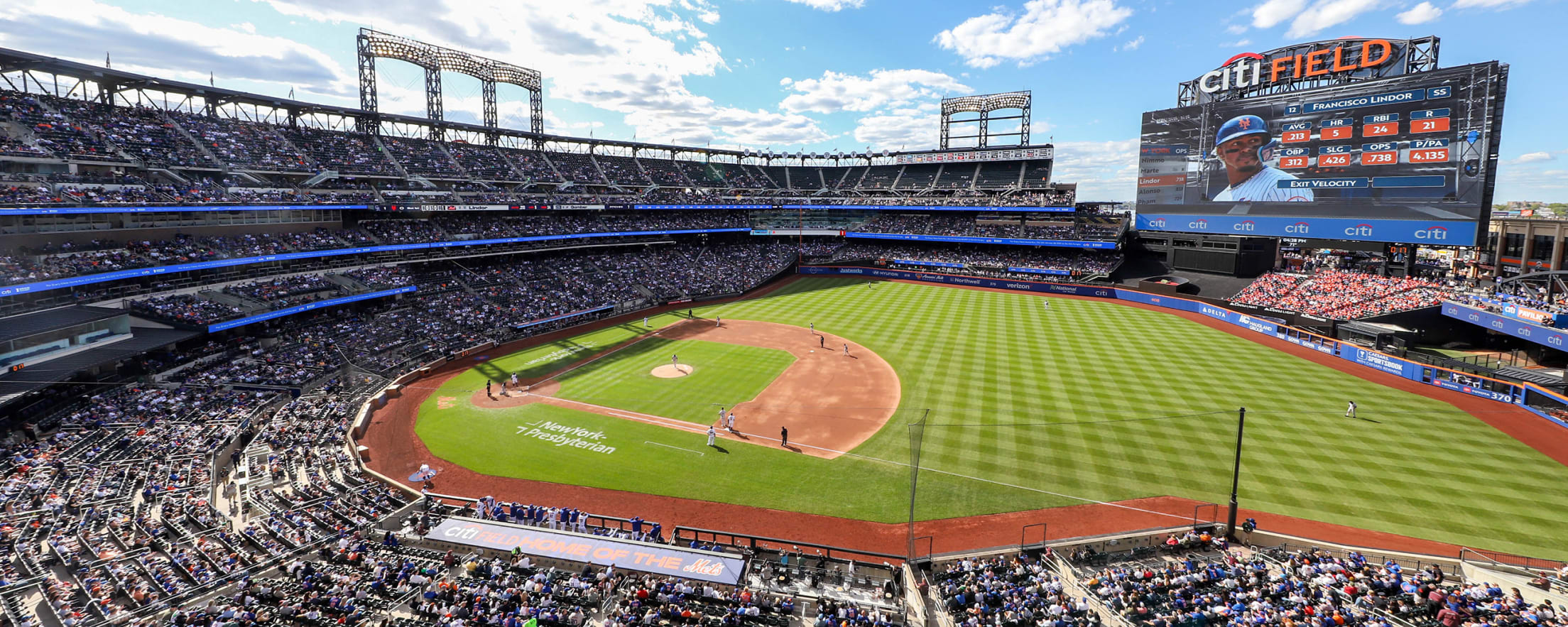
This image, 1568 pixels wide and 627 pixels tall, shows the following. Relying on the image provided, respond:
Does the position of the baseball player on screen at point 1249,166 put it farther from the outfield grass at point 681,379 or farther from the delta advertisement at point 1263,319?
the outfield grass at point 681,379

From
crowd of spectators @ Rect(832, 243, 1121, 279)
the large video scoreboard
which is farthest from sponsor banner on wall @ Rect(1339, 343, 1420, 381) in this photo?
crowd of spectators @ Rect(832, 243, 1121, 279)

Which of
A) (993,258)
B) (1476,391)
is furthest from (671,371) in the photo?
(993,258)

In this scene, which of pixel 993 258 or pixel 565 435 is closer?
pixel 565 435

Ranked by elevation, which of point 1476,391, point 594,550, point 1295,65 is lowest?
point 594,550

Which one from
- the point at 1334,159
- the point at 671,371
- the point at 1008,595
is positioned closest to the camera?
the point at 1008,595

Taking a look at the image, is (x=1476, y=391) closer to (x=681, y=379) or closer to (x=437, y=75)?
(x=681, y=379)

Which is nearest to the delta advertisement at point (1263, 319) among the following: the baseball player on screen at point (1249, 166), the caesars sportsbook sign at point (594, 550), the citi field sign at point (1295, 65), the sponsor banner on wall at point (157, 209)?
→ the baseball player on screen at point (1249, 166)

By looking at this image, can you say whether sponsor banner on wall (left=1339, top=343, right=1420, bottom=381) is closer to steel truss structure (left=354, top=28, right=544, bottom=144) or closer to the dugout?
the dugout
